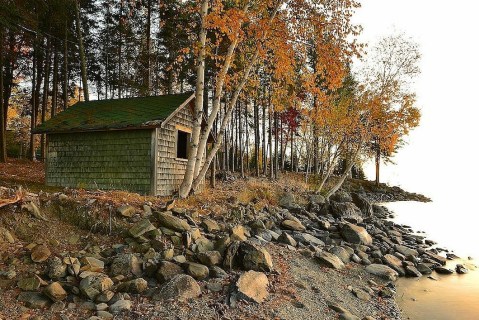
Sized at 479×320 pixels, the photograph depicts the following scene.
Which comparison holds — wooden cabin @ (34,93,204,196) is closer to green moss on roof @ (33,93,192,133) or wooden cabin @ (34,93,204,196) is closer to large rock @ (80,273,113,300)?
green moss on roof @ (33,93,192,133)

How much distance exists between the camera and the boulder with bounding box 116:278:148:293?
541 cm

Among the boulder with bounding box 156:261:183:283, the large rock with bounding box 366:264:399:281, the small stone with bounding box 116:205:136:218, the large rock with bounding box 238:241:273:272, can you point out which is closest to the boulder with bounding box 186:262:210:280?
the boulder with bounding box 156:261:183:283

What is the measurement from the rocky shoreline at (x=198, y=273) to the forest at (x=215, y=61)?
3.62m

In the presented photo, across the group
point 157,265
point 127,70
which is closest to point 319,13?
point 157,265

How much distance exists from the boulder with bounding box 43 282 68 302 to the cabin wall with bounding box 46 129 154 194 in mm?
6823

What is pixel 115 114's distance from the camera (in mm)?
13398

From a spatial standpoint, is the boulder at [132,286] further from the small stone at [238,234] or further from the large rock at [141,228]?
the small stone at [238,234]

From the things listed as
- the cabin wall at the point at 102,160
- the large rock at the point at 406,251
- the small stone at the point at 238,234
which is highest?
the cabin wall at the point at 102,160

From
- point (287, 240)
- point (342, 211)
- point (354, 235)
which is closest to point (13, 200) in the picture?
point (287, 240)

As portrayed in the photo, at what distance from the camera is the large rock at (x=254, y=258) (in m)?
6.48

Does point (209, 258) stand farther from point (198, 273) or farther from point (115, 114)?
point (115, 114)

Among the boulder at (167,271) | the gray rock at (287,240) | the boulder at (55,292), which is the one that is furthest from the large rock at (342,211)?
the boulder at (55,292)

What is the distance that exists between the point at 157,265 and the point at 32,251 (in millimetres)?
2178

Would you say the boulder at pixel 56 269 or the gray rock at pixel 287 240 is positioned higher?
the boulder at pixel 56 269
